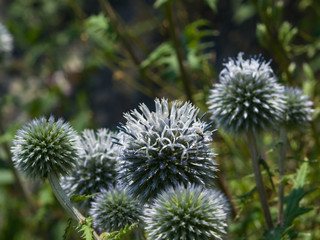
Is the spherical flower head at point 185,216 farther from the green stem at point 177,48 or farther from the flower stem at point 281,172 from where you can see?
the green stem at point 177,48

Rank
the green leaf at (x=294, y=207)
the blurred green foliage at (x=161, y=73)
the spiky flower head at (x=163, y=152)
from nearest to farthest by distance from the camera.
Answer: the spiky flower head at (x=163, y=152)
the green leaf at (x=294, y=207)
the blurred green foliage at (x=161, y=73)

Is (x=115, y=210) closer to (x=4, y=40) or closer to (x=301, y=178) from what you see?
(x=301, y=178)

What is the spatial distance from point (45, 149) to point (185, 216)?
754 mm

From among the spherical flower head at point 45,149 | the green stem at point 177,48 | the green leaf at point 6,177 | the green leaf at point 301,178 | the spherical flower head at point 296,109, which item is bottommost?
the spherical flower head at point 45,149

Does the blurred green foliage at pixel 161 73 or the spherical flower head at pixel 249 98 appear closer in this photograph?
the spherical flower head at pixel 249 98

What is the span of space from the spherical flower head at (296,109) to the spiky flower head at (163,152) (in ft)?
2.62

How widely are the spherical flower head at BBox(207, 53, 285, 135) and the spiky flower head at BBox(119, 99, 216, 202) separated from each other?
39 centimetres

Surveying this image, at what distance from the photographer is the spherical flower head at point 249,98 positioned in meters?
2.29

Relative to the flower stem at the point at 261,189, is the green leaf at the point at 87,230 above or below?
below

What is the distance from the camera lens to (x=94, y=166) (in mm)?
2314

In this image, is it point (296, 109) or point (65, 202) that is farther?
point (296, 109)

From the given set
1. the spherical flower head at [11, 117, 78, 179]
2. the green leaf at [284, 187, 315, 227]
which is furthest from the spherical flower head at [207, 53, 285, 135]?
the spherical flower head at [11, 117, 78, 179]

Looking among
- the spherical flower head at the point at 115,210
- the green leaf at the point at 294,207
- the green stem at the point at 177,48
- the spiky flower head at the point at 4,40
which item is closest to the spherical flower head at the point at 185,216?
the spherical flower head at the point at 115,210

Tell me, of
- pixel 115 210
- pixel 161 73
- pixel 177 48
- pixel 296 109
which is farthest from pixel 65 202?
pixel 161 73
